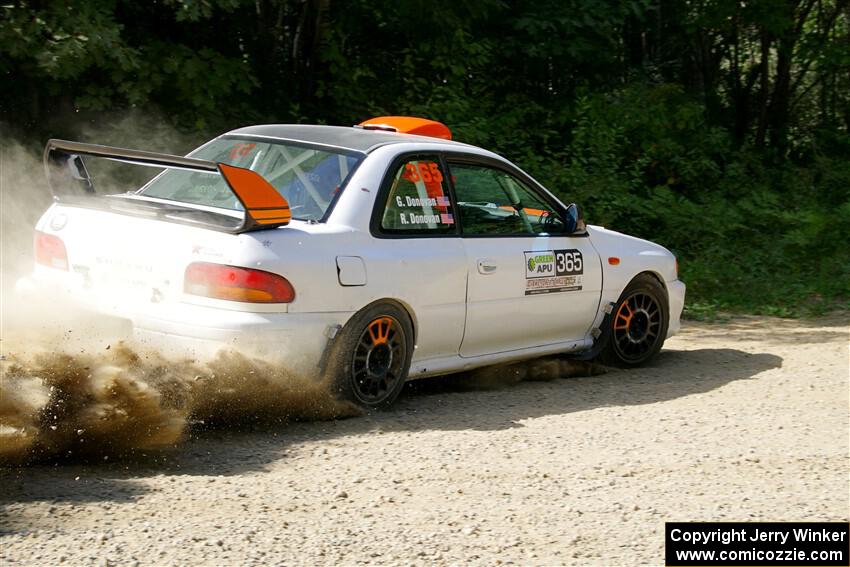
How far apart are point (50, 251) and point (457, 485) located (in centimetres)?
284

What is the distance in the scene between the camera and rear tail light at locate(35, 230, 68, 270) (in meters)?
6.45

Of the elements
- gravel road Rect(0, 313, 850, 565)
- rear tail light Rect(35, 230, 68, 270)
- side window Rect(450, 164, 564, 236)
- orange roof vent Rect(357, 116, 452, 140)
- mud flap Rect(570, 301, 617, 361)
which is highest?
orange roof vent Rect(357, 116, 452, 140)

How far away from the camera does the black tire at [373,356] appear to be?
632cm

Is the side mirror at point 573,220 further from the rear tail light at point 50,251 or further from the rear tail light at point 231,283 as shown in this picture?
the rear tail light at point 50,251

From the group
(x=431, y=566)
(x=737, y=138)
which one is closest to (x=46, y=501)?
(x=431, y=566)

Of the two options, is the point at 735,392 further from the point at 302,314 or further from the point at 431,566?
the point at 431,566

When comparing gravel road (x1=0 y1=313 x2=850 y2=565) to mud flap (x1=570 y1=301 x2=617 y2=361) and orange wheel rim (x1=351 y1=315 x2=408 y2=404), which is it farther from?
mud flap (x1=570 y1=301 x2=617 y2=361)

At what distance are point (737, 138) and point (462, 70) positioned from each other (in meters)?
6.79

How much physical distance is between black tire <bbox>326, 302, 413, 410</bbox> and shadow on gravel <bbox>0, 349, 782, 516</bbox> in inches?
5.4

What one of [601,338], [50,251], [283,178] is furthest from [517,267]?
[50,251]

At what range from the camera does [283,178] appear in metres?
6.71

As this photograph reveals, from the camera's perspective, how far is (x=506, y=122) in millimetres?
14859

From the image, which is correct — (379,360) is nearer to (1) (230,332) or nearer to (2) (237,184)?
(1) (230,332)

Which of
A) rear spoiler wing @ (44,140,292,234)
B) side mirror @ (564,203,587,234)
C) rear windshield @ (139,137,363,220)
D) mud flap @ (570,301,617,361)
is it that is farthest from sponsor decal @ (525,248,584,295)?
rear spoiler wing @ (44,140,292,234)
